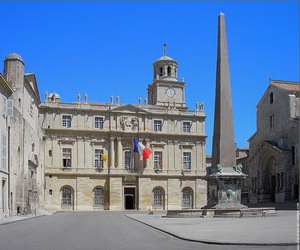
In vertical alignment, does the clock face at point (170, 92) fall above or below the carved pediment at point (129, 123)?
above

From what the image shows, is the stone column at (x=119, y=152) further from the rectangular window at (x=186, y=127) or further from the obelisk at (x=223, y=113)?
the obelisk at (x=223, y=113)

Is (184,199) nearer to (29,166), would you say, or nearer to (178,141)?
(178,141)

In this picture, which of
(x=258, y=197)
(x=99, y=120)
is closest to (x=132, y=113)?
(x=99, y=120)

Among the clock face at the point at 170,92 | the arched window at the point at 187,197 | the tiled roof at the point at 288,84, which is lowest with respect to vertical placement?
the arched window at the point at 187,197

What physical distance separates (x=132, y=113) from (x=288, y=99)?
18.1 meters

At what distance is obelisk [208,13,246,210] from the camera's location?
86.7 ft

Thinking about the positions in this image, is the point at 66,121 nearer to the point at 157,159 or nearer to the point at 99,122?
the point at 99,122

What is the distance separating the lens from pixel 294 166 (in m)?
49.4

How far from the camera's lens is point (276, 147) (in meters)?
51.7

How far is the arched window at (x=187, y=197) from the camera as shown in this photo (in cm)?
6038

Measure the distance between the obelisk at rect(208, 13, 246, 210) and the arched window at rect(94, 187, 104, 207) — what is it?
32093mm

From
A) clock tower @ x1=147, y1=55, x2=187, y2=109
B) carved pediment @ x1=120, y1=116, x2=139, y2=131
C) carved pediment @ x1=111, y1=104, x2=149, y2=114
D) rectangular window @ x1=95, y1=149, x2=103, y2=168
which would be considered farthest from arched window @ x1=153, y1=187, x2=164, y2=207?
clock tower @ x1=147, y1=55, x2=187, y2=109

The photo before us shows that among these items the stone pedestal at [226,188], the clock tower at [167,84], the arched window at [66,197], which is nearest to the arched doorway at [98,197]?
the arched window at [66,197]

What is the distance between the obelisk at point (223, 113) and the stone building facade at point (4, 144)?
12.1 meters
